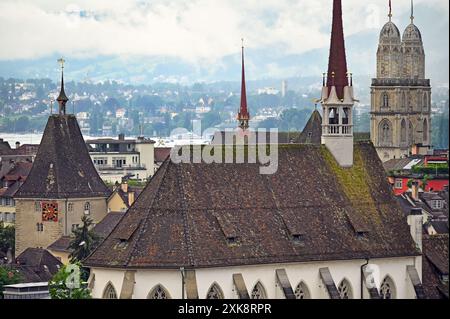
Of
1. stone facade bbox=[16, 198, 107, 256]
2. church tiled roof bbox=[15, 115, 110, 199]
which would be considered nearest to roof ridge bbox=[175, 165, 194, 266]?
stone facade bbox=[16, 198, 107, 256]

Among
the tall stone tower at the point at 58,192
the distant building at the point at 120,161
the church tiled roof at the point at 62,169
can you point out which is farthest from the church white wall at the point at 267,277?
the distant building at the point at 120,161

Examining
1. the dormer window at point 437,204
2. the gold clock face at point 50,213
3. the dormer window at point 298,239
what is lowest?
the dormer window at point 298,239

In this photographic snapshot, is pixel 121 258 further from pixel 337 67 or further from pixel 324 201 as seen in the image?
pixel 337 67

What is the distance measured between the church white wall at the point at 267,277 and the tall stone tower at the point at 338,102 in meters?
5.90

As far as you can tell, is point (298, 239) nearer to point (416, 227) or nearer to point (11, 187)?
point (416, 227)

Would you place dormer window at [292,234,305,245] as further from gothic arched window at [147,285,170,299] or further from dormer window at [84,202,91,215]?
dormer window at [84,202,91,215]

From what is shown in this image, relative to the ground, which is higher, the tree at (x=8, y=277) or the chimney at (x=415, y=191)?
the chimney at (x=415, y=191)

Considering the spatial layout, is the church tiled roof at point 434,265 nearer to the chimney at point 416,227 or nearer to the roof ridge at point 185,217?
the chimney at point 416,227

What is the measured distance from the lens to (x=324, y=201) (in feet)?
293

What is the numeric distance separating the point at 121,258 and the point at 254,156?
937 cm

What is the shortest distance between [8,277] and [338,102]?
1654cm

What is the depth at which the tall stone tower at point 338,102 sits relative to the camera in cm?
9344

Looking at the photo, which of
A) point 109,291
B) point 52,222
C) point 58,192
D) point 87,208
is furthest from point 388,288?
point 58,192

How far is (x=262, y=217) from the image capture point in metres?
86.6
